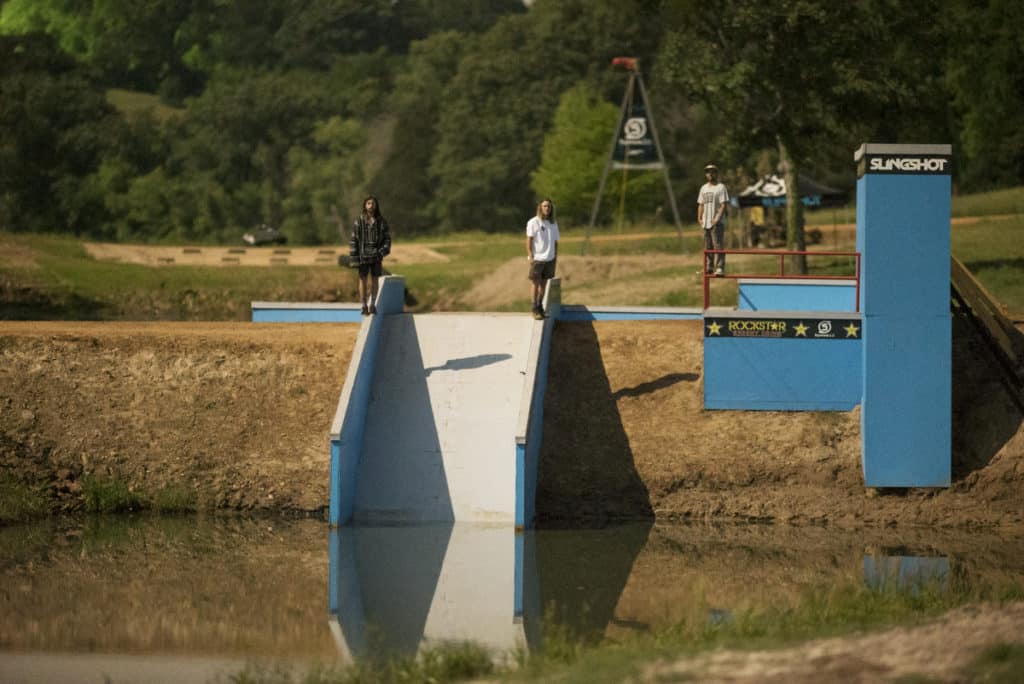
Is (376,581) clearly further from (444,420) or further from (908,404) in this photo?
(908,404)

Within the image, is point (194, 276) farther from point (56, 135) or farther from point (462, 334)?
point (56, 135)

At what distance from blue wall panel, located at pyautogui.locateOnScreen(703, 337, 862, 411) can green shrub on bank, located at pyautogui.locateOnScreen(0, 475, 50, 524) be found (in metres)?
9.67

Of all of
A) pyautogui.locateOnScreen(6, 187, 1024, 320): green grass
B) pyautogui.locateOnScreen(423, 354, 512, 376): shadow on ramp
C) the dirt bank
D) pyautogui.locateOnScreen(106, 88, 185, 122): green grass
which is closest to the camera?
the dirt bank

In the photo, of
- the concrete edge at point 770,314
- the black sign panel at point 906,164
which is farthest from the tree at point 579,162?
the black sign panel at point 906,164

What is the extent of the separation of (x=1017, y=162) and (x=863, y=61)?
1576 inches

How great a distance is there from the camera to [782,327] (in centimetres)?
2505

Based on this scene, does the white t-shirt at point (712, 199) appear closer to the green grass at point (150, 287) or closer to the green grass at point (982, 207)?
the green grass at point (150, 287)

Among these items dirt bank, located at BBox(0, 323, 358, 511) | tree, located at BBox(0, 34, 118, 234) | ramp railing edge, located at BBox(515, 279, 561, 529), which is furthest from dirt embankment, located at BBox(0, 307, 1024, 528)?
tree, located at BBox(0, 34, 118, 234)

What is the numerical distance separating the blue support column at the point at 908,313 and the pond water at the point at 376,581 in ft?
4.08

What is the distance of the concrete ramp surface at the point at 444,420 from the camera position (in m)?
23.8

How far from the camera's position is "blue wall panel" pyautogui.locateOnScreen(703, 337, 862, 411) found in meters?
24.8

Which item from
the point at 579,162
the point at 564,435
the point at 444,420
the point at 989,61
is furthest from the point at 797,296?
the point at 579,162

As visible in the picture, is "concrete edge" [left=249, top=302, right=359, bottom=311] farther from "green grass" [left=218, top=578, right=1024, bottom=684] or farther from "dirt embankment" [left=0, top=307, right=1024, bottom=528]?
"green grass" [left=218, top=578, right=1024, bottom=684]

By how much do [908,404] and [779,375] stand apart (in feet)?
6.42
